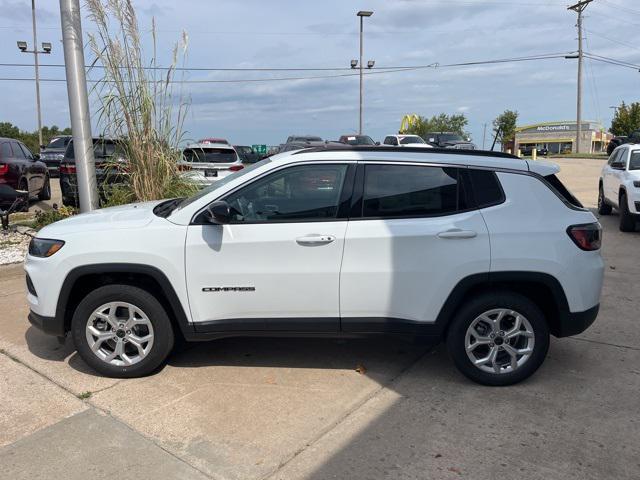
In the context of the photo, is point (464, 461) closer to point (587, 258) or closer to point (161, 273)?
point (587, 258)

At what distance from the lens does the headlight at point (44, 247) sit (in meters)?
3.98

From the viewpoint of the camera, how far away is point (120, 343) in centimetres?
406

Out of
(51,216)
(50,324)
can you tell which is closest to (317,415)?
(50,324)

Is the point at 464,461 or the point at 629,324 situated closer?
the point at 464,461

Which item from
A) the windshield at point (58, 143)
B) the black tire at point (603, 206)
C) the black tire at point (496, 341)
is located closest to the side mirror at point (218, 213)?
the black tire at point (496, 341)

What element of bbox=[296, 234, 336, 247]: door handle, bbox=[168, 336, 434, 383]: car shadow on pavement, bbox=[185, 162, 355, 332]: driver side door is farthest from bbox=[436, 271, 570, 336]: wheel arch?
bbox=[296, 234, 336, 247]: door handle

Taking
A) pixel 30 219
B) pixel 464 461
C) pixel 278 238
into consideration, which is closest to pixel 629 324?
pixel 464 461

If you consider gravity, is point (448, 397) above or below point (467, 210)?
below

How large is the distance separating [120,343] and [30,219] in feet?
26.2

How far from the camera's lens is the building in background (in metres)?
83.2

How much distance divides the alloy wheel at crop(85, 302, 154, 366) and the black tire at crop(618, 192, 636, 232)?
906 centimetres

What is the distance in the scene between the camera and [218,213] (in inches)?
148

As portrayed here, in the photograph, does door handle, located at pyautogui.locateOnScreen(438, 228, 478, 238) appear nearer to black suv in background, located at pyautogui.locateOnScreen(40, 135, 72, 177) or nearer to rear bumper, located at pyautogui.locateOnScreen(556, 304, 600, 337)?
rear bumper, located at pyautogui.locateOnScreen(556, 304, 600, 337)

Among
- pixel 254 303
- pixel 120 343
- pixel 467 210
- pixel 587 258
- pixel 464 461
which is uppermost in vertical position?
pixel 467 210
